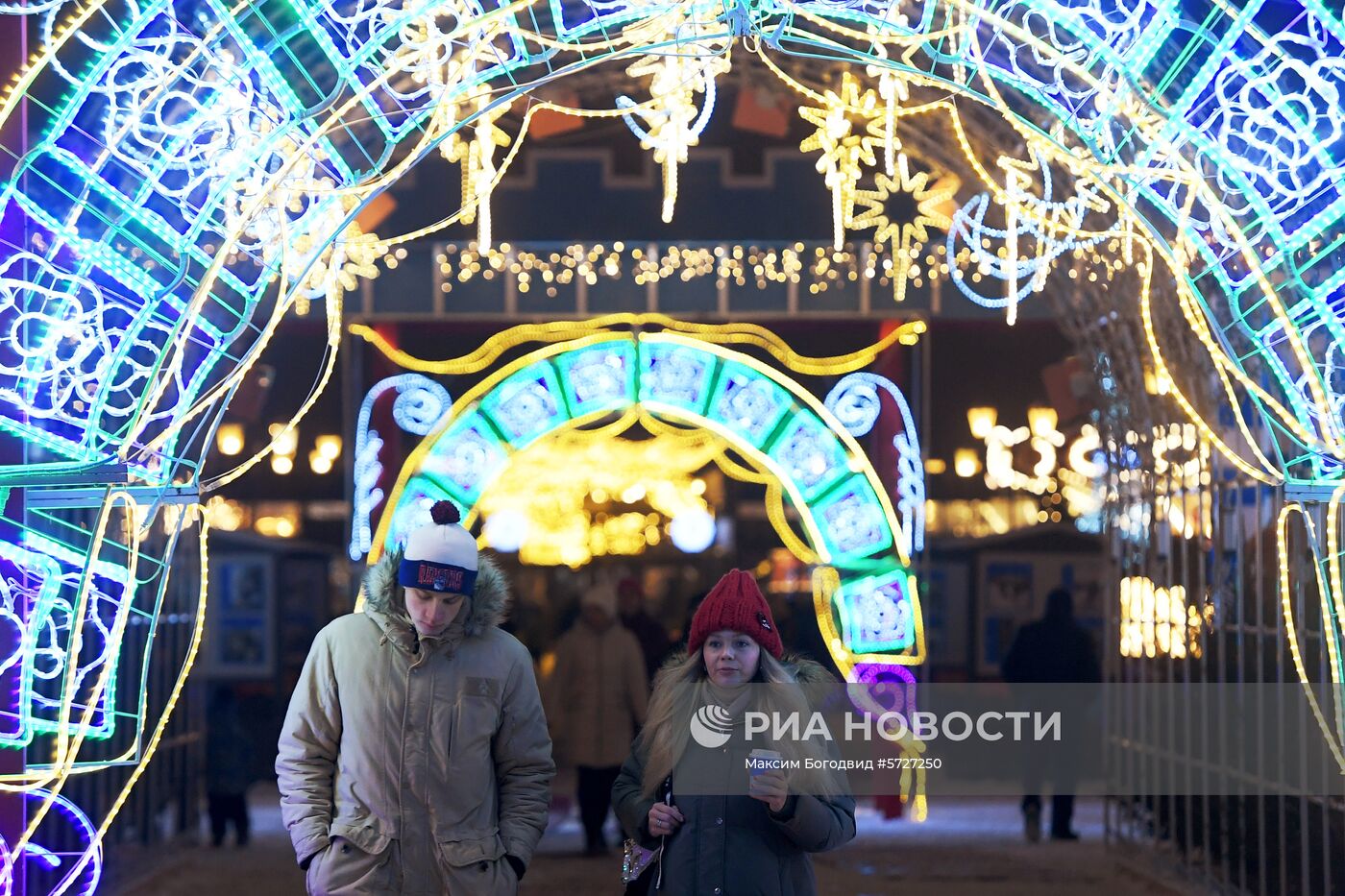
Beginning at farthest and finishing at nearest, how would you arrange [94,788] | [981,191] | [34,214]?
[981,191] → [94,788] → [34,214]

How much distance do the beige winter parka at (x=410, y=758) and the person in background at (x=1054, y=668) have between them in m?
2.79

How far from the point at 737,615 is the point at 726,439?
2314mm

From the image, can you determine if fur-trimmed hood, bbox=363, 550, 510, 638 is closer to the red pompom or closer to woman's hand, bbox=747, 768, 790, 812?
the red pompom

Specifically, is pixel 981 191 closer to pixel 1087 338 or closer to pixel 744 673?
pixel 1087 338

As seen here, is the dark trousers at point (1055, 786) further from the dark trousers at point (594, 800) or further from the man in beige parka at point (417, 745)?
the man in beige parka at point (417, 745)

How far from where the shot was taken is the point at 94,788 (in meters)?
5.72

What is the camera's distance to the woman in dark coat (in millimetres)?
3621

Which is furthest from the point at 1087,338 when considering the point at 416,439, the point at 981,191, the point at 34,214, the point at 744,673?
the point at 34,214

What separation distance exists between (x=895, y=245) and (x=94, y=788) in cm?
335

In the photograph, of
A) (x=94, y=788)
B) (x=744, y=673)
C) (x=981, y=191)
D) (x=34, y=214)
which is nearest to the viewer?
(x=744, y=673)

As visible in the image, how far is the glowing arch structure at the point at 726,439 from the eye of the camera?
5996 mm

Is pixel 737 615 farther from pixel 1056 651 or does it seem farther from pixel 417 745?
pixel 1056 651

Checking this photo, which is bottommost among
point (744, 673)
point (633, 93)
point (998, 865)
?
point (998, 865)

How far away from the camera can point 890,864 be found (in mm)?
6172
